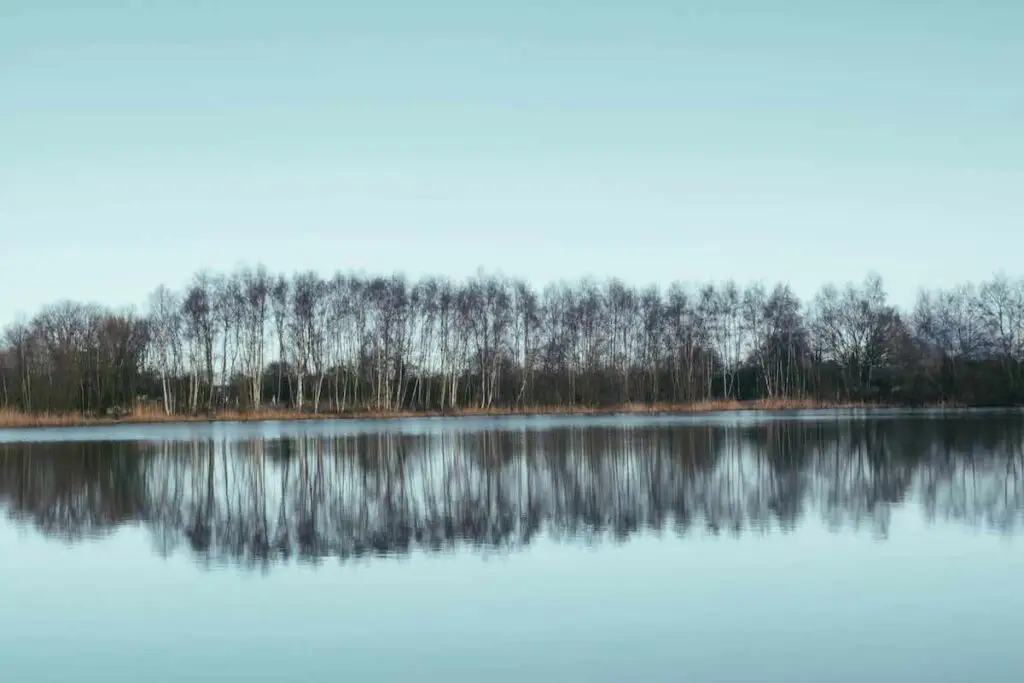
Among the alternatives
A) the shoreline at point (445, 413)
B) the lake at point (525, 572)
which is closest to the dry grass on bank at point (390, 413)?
the shoreline at point (445, 413)

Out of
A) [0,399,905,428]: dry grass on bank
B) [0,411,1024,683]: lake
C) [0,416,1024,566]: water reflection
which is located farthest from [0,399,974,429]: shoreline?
[0,411,1024,683]: lake

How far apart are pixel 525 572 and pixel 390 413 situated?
2356 inches

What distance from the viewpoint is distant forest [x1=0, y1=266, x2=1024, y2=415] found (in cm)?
7269

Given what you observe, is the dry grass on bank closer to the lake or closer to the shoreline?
the shoreline

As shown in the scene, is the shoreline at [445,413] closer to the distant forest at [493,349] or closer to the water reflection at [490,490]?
the distant forest at [493,349]

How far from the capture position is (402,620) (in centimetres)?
1071

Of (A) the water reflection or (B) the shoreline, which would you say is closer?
(A) the water reflection

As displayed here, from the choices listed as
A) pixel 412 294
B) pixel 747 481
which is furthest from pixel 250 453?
pixel 412 294

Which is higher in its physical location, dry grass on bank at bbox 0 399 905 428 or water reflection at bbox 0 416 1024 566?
dry grass on bank at bbox 0 399 905 428

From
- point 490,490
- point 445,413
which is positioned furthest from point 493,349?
point 490,490

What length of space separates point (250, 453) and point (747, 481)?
1944 centimetres

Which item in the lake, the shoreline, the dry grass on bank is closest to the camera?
the lake

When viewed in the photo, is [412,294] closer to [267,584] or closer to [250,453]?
[250,453]

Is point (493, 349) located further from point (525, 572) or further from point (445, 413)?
point (525, 572)
